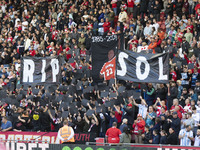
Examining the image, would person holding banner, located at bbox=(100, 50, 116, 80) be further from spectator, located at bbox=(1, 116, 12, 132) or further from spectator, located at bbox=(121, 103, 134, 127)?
spectator, located at bbox=(1, 116, 12, 132)

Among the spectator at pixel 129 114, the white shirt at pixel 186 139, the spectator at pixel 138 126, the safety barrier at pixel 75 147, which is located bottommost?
the safety barrier at pixel 75 147

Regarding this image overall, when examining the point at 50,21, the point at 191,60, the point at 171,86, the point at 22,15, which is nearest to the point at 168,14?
the point at 191,60

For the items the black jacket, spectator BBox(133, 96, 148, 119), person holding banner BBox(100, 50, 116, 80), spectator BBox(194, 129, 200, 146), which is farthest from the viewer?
person holding banner BBox(100, 50, 116, 80)

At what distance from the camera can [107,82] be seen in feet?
62.8

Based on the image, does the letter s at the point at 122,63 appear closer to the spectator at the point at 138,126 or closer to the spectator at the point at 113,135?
the spectator at the point at 113,135

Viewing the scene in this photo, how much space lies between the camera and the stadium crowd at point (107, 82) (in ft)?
52.2

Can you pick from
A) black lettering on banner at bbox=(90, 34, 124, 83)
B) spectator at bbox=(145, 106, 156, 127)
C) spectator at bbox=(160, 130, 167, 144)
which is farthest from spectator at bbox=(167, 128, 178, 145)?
black lettering on banner at bbox=(90, 34, 124, 83)

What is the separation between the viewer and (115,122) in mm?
15562

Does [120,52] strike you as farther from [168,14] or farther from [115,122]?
[168,14]

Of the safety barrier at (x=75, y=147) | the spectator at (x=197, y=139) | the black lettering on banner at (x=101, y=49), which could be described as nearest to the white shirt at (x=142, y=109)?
the black lettering on banner at (x=101, y=49)

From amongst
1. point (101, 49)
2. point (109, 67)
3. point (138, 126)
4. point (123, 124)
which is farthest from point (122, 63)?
point (101, 49)

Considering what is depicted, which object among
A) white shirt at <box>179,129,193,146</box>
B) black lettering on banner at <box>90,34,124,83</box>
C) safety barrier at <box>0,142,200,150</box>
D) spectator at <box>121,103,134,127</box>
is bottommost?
safety barrier at <box>0,142,200,150</box>

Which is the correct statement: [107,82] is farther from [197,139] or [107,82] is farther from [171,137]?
[197,139]

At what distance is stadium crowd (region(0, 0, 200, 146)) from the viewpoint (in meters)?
15.9
